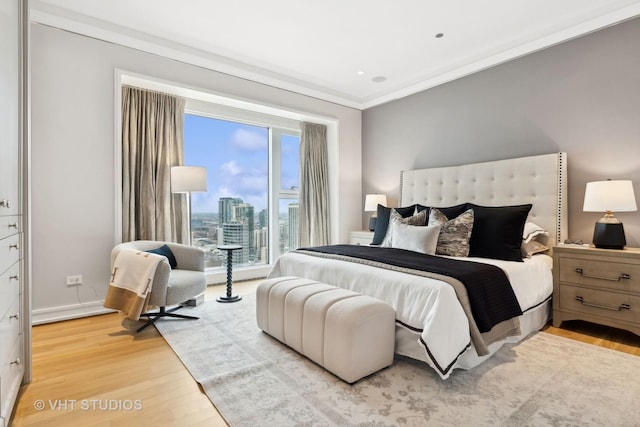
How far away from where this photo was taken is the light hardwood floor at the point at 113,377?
5.45ft

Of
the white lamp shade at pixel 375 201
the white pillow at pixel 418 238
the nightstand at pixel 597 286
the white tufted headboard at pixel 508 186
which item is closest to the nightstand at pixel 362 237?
the white lamp shade at pixel 375 201

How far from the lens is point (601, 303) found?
2.66m

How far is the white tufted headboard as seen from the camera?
321 cm

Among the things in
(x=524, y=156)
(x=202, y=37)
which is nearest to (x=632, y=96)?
(x=524, y=156)

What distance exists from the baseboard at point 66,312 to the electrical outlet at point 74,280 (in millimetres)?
203

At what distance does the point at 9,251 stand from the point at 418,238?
287 centimetres

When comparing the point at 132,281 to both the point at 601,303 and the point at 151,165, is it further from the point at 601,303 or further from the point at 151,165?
the point at 601,303

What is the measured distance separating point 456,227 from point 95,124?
3682 mm

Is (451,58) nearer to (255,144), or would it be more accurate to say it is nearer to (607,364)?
(255,144)

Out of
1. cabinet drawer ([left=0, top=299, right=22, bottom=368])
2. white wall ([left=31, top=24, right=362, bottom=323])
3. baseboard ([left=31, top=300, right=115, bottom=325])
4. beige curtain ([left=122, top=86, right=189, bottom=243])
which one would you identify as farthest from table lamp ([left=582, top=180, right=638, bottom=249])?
baseboard ([left=31, top=300, right=115, bottom=325])

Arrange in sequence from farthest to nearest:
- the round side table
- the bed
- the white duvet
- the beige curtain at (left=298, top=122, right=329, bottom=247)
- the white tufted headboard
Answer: the beige curtain at (left=298, top=122, right=329, bottom=247) < the round side table < the white tufted headboard < the bed < the white duvet

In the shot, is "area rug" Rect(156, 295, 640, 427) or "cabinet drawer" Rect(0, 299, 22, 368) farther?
"area rug" Rect(156, 295, 640, 427)

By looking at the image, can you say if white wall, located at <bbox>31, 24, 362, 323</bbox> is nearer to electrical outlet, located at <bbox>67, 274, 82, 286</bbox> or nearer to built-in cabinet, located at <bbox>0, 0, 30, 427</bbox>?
electrical outlet, located at <bbox>67, 274, 82, 286</bbox>

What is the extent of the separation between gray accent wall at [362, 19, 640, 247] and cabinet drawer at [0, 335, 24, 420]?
4.32 meters
